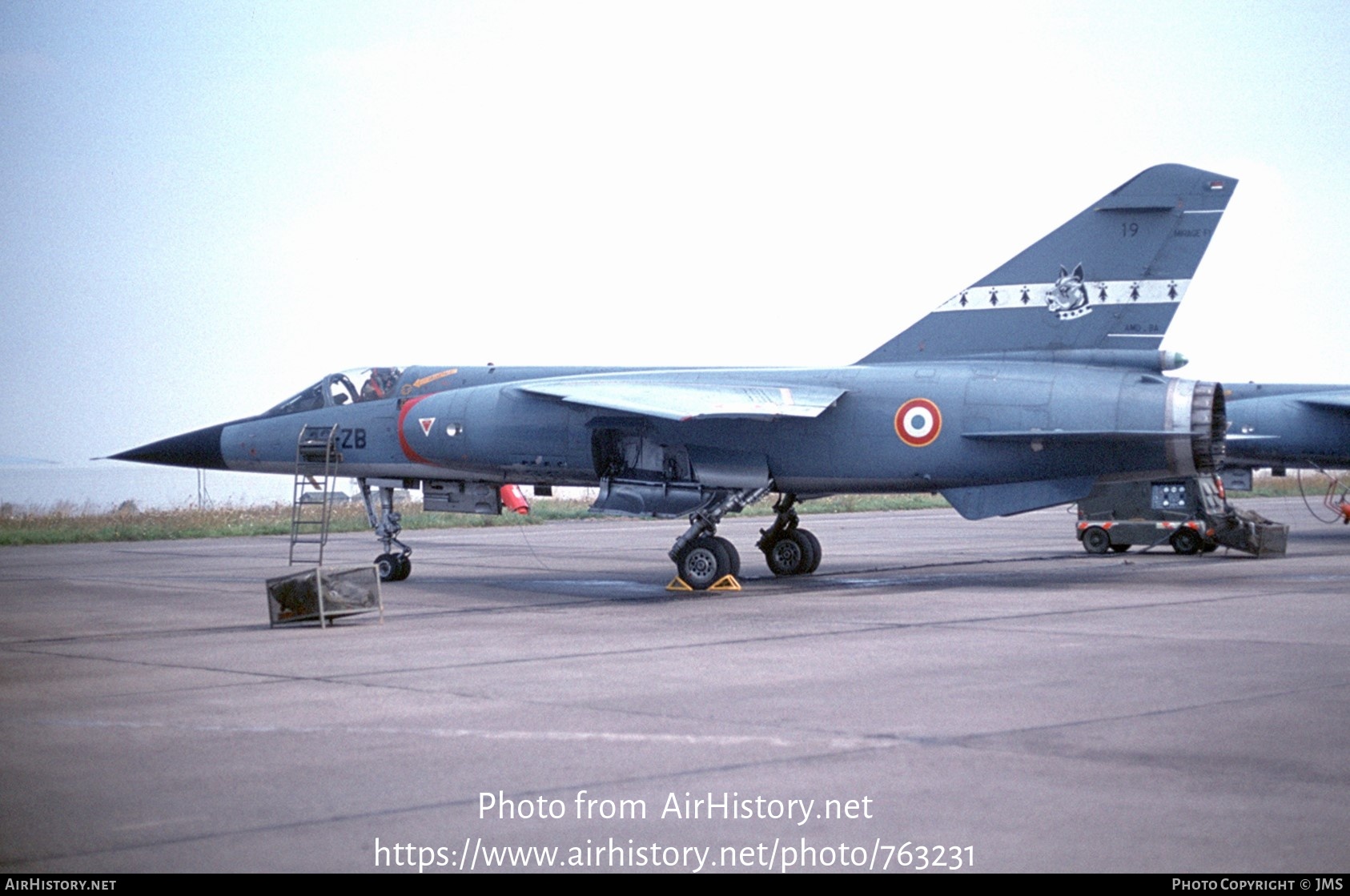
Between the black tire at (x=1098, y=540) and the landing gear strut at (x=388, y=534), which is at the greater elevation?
the landing gear strut at (x=388, y=534)

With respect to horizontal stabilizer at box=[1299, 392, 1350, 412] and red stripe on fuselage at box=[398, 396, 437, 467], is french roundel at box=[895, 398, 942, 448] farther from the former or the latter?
horizontal stabilizer at box=[1299, 392, 1350, 412]

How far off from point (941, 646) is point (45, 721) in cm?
650

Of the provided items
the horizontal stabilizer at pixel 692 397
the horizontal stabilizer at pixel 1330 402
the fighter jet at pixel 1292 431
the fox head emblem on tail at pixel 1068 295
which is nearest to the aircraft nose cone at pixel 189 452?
the horizontal stabilizer at pixel 692 397

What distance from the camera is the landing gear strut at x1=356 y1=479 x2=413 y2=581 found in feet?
62.6

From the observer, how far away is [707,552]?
57.1 feet

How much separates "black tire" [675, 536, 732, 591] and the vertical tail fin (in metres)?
4.04

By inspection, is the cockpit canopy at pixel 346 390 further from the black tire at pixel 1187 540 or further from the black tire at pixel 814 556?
the black tire at pixel 1187 540

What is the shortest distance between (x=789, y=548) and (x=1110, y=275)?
19.0ft

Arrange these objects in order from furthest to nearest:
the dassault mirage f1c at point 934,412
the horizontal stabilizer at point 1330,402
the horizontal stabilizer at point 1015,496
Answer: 1. the horizontal stabilizer at point 1330,402
2. the horizontal stabilizer at point 1015,496
3. the dassault mirage f1c at point 934,412

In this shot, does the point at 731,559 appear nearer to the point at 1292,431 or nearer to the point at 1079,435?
the point at 1079,435

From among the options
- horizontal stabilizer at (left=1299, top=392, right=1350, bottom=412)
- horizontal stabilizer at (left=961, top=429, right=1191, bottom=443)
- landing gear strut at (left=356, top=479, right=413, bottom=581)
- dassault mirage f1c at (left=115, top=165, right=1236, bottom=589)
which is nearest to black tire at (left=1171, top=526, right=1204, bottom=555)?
dassault mirage f1c at (left=115, top=165, right=1236, bottom=589)

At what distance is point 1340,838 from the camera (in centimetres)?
530

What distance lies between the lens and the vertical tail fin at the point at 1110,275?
16578 millimetres

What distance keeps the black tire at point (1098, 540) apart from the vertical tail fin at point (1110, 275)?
767 cm
